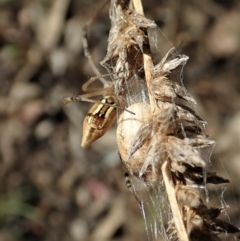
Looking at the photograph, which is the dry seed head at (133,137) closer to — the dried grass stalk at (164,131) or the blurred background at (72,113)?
the dried grass stalk at (164,131)

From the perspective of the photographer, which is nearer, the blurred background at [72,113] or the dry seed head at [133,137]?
the dry seed head at [133,137]

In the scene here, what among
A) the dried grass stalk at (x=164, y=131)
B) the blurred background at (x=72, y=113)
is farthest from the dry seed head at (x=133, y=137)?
the blurred background at (x=72, y=113)

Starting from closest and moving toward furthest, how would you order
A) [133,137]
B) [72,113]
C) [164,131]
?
1. [164,131]
2. [133,137]
3. [72,113]

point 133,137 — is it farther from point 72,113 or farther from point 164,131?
point 72,113

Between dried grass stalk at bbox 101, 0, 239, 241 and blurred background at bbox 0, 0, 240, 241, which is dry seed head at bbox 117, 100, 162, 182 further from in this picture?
blurred background at bbox 0, 0, 240, 241

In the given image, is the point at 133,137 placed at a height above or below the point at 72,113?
below

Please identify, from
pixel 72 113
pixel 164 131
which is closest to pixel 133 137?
pixel 164 131

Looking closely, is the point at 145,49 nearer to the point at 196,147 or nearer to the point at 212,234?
the point at 196,147

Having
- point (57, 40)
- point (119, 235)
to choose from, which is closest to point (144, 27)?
point (119, 235)

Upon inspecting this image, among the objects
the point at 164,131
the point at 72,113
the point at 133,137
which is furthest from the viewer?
the point at 72,113
